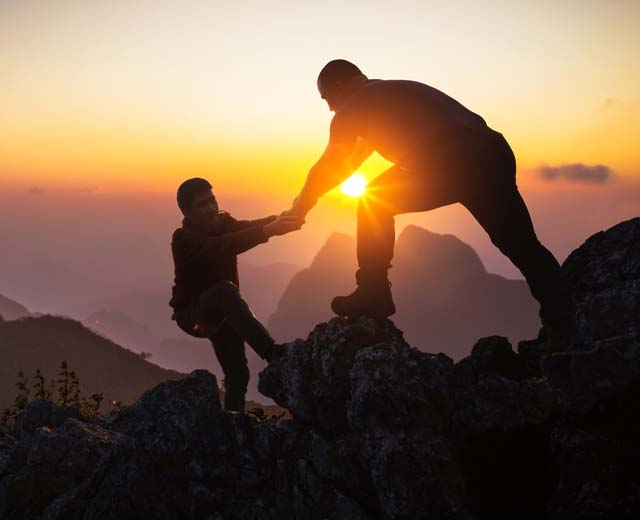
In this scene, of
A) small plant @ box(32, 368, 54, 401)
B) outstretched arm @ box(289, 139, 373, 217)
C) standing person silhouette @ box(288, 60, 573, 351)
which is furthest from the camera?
small plant @ box(32, 368, 54, 401)

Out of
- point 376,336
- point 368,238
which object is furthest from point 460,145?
point 376,336

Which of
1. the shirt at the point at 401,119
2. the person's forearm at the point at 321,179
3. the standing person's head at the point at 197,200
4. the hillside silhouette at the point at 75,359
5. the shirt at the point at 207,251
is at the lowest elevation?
the shirt at the point at 207,251

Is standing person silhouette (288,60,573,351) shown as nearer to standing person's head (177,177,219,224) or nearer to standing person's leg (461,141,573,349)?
standing person's leg (461,141,573,349)

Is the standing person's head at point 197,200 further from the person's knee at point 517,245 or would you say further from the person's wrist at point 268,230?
the person's knee at point 517,245

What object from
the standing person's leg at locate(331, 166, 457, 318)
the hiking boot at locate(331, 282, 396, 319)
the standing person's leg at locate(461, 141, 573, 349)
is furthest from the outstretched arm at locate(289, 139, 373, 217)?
the standing person's leg at locate(461, 141, 573, 349)

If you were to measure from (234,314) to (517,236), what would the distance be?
144 inches

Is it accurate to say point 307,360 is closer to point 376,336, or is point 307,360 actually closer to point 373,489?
point 376,336

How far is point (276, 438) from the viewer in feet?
21.2

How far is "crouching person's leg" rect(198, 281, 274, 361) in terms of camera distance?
7.38 metres

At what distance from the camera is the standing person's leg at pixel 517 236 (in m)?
6.21

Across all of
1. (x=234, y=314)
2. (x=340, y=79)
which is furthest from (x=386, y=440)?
(x=340, y=79)

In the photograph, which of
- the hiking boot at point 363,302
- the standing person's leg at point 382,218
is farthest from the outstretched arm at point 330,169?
the hiking boot at point 363,302

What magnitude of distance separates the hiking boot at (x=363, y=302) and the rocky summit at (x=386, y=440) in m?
0.15

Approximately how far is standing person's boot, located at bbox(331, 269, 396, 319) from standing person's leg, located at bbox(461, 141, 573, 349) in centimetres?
135
